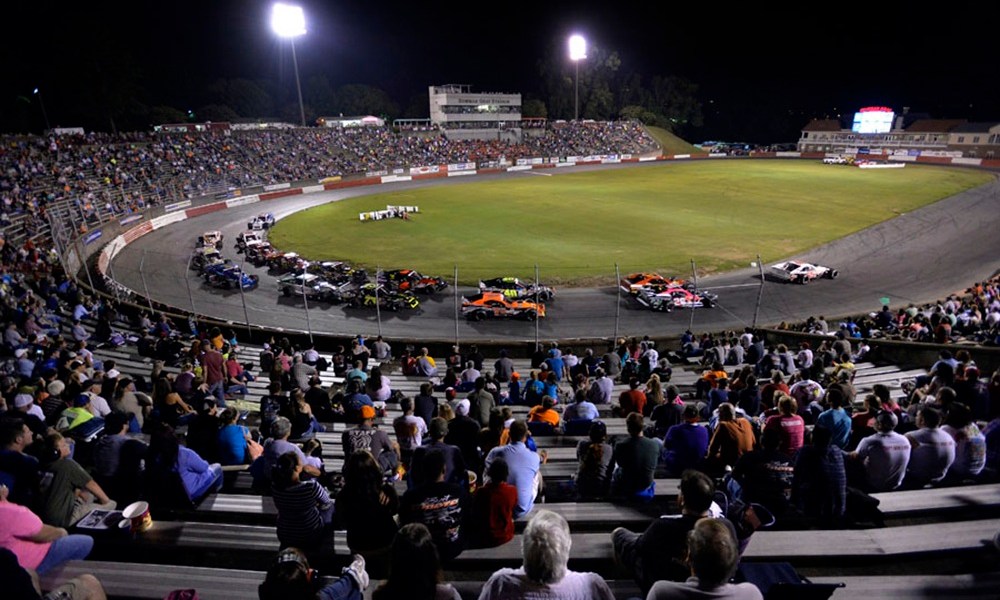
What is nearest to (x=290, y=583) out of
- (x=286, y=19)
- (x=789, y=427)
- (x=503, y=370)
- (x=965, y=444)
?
(x=789, y=427)

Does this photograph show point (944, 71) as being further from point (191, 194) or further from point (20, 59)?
point (20, 59)

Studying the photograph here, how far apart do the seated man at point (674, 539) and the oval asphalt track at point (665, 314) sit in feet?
57.1

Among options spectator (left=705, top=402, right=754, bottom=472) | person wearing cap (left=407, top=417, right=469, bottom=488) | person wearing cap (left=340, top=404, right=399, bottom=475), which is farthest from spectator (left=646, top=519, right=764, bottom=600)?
person wearing cap (left=340, top=404, right=399, bottom=475)

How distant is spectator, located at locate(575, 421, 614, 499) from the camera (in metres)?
6.35

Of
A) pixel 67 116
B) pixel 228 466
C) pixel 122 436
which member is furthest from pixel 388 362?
pixel 67 116

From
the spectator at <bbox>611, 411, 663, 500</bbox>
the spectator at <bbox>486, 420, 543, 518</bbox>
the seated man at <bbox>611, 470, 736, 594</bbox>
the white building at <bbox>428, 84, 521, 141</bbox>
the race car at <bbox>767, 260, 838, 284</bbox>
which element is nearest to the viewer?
the seated man at <bbox>611, 470, 736, 594</bbox>

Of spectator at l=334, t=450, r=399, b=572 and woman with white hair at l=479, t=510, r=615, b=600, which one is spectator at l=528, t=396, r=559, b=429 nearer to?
spectator at l=334, t=450, r=399, b=572

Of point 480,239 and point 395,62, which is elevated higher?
point 395,62

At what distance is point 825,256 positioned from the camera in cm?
3538

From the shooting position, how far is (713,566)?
10.4ft

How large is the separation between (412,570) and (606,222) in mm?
43655

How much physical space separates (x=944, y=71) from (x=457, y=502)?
208 meters

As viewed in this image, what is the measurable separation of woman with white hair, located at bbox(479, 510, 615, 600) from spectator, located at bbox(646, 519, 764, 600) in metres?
0.47

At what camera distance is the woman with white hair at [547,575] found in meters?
3.45
